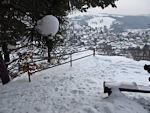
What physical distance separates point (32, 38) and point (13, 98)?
1.96 metres

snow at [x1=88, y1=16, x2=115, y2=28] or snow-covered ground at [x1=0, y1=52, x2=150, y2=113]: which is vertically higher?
snow at [x1=88, y1=16, x2=115, y2=28]

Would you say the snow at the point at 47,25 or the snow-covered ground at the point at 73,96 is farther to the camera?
the snow-covered ground at the point at 73,96

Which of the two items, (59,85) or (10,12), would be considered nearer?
(10,12)

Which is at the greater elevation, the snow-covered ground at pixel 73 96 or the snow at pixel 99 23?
the snow at pixel 99 23

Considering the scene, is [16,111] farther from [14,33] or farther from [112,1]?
[112,1]

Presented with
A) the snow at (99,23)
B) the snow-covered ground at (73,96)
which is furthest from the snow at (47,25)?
the snow at (99,23)

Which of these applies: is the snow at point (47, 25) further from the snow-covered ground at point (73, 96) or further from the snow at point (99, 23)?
the snow at point (99, 23)

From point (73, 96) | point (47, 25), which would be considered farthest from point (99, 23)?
point (47, 25)

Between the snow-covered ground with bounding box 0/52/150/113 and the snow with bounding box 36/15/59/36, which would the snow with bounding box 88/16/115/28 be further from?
the snow with bounding box 36/15/59/36

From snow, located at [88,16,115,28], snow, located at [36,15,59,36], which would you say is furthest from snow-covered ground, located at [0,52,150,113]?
snow, located at [88,16,115,28]

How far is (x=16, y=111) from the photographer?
3.47 meters

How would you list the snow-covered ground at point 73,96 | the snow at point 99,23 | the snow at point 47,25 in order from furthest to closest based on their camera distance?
the snow at point 99,23
the snow-covered ground at point 73,96
the snow at point 47,25

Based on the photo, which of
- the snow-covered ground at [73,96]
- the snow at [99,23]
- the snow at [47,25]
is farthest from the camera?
the snow at [99,23]

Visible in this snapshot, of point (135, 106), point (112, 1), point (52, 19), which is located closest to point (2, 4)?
point (52, 19)
